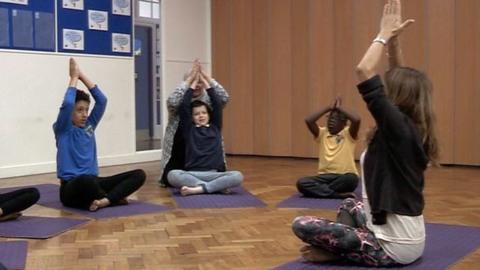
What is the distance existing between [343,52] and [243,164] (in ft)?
5.83

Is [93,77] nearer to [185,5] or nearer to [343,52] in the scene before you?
[185,5]

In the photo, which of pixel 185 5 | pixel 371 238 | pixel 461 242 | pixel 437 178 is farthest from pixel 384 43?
pixel 185 5

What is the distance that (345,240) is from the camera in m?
2.62

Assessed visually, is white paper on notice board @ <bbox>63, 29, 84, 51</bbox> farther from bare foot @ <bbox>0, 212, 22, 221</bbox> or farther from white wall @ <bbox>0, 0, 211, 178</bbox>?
bare foot @ <bbox>0, 212, 22, 221</bbox>

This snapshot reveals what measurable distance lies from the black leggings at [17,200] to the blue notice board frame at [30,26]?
2.68 m

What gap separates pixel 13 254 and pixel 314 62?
5279 mm

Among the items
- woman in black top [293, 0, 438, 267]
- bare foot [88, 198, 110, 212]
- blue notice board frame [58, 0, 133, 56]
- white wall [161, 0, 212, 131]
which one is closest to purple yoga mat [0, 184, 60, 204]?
bare foot [88, 198, 110, 212]

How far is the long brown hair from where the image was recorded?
8.15 feet

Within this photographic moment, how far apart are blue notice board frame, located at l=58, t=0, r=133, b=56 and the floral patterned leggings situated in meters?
4.74

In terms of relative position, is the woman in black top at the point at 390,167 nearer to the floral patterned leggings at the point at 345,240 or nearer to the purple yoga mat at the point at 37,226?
the floral patterned leggings at the point at 345,240

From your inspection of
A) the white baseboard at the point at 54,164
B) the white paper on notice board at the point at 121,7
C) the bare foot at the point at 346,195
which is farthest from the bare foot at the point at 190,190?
the white paper on notice board at the point at 121,7

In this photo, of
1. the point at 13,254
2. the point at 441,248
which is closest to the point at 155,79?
the point at 13,254

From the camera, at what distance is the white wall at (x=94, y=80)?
6.24 m

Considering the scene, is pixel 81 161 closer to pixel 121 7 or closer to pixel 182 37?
pixel 121 7
